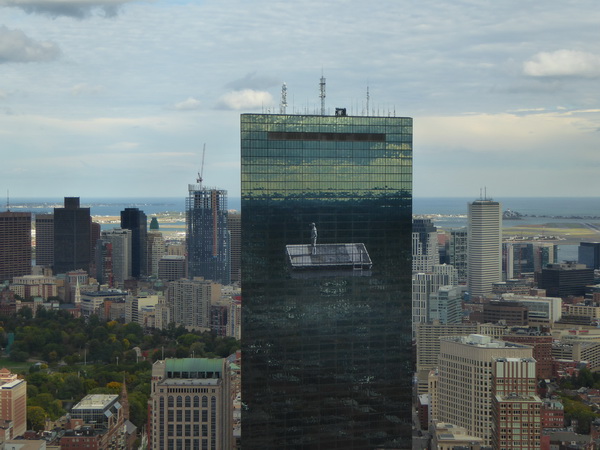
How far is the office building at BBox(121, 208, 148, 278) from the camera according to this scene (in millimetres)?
188375

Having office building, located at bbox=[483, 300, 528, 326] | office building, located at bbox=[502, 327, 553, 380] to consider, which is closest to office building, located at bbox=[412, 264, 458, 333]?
office building, located at bbox=[483, 300, 528, 326]

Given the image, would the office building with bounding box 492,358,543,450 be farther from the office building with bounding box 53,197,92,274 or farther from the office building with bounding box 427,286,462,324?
the office building with bounding box 53,197,92,274

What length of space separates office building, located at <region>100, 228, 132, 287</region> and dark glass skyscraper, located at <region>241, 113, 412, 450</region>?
133787 millimetres

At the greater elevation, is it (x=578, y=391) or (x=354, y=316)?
(x=354, y=316)

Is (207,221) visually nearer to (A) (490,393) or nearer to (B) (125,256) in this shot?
(B) (125,256)

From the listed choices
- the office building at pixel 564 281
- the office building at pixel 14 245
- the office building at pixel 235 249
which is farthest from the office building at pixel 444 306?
the office building at pixel 14 245

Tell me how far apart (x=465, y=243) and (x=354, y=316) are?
121m

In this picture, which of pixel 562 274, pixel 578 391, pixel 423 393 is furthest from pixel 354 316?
pixel 562 274

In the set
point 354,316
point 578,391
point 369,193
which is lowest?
point 578,391

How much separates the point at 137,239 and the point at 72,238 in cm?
1173

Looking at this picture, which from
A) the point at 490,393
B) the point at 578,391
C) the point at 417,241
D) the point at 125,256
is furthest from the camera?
the point at 125,256

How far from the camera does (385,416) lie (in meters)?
Answer: 52.9

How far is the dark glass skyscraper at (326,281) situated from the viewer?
51.1 m

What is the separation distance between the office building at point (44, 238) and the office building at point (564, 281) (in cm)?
9284
